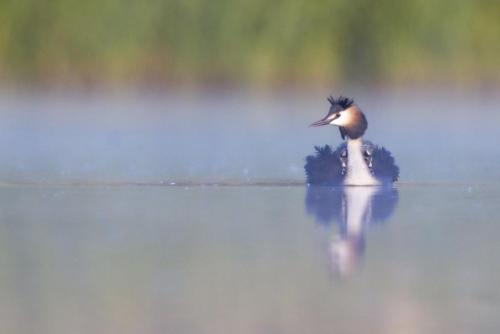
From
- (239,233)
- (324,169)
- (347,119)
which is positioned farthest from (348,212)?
(347,119)

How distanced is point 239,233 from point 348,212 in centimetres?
59

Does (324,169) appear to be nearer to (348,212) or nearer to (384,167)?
(384,167)

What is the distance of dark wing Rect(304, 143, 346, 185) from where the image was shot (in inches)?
193

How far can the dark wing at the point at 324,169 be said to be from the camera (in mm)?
4902

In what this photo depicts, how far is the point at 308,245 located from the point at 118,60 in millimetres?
5059

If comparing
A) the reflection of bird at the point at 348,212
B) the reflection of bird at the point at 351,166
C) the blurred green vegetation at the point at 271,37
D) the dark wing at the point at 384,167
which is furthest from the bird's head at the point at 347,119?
the blurred green vegetation at the point at 271,37

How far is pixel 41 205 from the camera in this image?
419cm

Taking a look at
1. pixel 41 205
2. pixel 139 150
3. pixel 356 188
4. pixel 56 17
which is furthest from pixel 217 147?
pixel 56 17

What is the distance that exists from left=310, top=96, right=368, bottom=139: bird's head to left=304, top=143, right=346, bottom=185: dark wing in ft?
1.04

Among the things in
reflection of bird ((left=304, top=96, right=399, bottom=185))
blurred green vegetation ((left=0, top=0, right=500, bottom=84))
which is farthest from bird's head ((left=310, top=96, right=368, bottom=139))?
blurred green vegetation ((left=0, top=0, right=500, bottom=84))

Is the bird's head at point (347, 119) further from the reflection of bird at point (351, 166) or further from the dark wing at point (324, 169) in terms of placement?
the dark wing at point (324, 169)

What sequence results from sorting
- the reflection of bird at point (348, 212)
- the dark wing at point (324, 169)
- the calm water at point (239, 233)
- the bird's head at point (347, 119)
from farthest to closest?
the bird's head at point (347, 119) < the dark wing at point (324, 169) < the reflection of bird at point (348, 212) < the calm water at point (239, 233)

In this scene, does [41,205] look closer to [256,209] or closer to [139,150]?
[256,209]

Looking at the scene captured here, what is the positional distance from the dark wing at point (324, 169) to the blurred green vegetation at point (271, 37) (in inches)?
116
